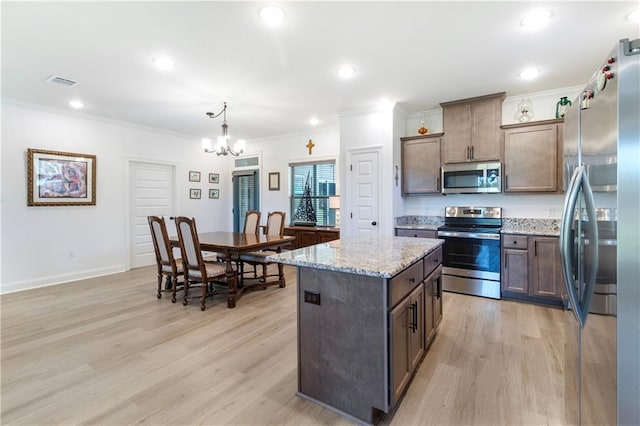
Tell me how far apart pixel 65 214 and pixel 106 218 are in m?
0.57

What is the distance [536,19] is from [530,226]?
265 centimetres

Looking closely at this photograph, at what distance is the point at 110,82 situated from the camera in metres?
3.62

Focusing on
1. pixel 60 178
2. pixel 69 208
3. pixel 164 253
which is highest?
pixel 60 178

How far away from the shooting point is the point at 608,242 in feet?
3.78

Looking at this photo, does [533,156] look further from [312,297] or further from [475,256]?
[312,297]

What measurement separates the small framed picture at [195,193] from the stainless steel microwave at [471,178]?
16.4ft

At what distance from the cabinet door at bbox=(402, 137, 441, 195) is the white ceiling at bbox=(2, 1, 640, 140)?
60cm

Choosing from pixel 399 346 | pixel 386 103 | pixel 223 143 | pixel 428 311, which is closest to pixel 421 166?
pixel 386 103

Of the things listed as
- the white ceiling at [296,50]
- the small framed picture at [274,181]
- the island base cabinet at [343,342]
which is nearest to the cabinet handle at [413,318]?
the island base cabinet at [343,342]

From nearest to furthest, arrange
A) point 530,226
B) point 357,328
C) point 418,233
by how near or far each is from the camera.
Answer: point 357,328 < point 530,226 < point 418,233

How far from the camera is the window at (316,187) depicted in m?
6.11

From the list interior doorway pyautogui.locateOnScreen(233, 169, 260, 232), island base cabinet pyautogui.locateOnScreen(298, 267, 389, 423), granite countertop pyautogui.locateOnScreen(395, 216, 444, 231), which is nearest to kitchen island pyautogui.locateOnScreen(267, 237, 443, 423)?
island base cabinet pyautogui.locateOnScreen(298, 267, 389, 423)

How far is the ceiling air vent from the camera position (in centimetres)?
351

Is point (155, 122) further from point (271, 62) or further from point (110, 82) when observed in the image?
point (271, 62)
